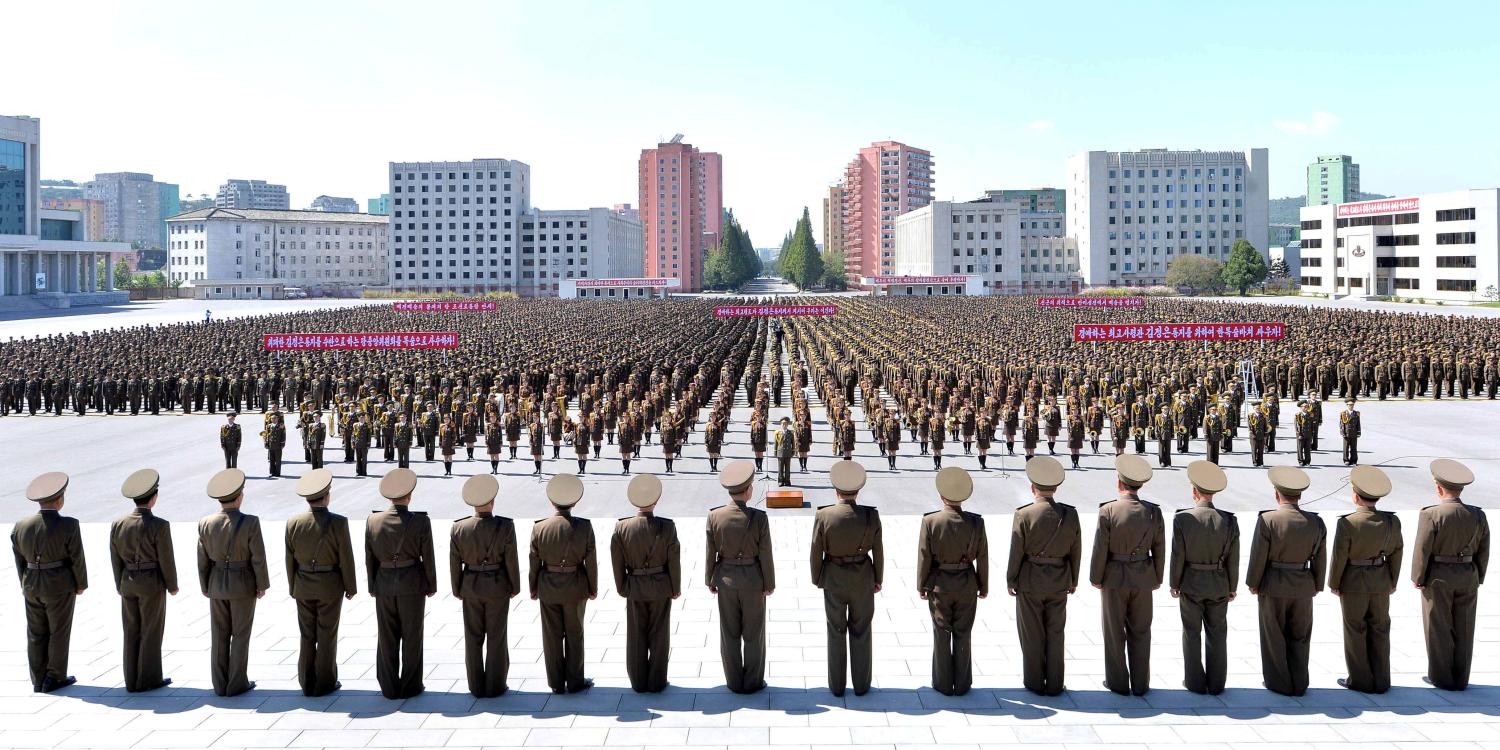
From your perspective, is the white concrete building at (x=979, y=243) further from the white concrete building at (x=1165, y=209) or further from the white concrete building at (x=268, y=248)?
the white concrete building at (x=268, y=248)

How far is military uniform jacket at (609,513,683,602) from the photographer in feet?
22.5

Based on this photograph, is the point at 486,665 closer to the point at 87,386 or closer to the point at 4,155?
the point at 87,386

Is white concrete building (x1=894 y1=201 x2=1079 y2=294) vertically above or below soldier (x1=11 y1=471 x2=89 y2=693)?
above

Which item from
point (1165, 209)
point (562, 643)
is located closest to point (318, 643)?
point (562, 643)

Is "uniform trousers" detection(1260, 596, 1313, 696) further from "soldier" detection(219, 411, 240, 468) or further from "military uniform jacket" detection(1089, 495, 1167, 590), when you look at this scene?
"soldier" detection(219, 411, 240, 468)

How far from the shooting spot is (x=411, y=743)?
6.21 metres

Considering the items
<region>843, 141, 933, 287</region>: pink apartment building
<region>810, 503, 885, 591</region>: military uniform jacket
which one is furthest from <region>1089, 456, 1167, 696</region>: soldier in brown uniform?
<region>843, 141, 933, 287</region>: pink apartment building

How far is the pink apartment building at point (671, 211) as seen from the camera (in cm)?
16250

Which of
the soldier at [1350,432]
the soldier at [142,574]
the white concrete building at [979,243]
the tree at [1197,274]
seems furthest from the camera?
the white concrete building at [979,243]

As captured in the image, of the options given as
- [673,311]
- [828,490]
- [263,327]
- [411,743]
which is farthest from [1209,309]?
[411,743]

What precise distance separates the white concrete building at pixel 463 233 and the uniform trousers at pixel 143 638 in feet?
423

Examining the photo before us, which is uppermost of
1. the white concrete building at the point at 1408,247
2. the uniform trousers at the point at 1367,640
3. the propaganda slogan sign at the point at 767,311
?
the white concrete building at the point at 1408,247

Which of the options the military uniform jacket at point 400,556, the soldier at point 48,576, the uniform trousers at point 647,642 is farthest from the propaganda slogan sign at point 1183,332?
the soldier at point 48,576

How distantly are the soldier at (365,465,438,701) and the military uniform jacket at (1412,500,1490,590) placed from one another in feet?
20.0
